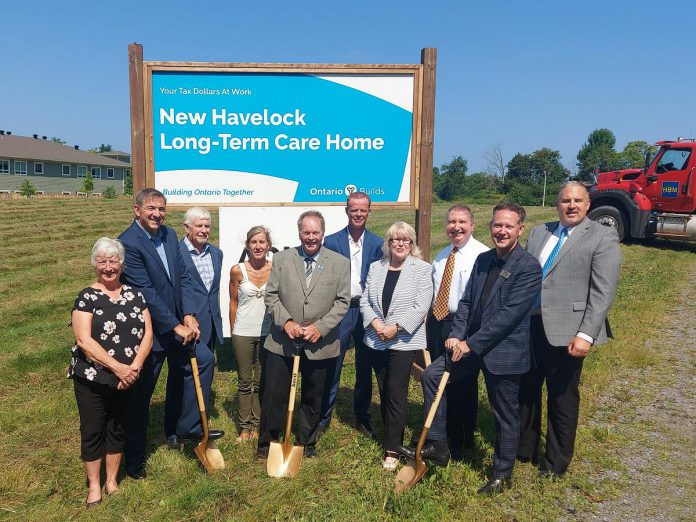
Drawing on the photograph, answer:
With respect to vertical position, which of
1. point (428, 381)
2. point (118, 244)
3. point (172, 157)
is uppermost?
point (172, 157)

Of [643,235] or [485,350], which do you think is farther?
[643,235]

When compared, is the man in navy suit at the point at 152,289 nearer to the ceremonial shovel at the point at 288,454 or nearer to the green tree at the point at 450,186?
the ceremonial shovel at the point at 288,454

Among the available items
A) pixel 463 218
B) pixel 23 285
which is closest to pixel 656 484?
pixel 463 218

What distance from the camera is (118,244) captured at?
335cm

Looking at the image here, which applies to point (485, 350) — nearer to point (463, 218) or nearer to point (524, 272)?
point (524, 272)

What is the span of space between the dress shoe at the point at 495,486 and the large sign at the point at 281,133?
2977 millimetres

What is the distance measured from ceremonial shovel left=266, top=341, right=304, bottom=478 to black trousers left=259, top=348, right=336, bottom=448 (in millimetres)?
125

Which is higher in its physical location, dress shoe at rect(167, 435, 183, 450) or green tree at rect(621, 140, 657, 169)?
green tree at rect(621, 140, 657, 169)

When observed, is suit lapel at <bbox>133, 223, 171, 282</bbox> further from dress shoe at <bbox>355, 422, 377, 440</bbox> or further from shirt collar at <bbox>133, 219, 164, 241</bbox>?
dress shoe at <bbox>355, 422, 377, 440</bbox>

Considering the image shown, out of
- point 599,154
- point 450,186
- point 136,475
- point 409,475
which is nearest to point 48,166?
point 450,186

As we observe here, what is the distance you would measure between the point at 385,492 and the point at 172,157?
3759mm

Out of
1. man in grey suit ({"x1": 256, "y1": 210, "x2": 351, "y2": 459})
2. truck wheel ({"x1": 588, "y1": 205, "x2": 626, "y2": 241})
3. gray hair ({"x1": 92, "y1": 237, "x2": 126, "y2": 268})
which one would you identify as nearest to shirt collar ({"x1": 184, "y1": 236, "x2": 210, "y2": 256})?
man in grey suit ({"x1": 256, "y1": 210, "x2": 351, "y2": 459})

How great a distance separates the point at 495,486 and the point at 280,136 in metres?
3.80

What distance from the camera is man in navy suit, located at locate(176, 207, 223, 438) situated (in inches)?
160
